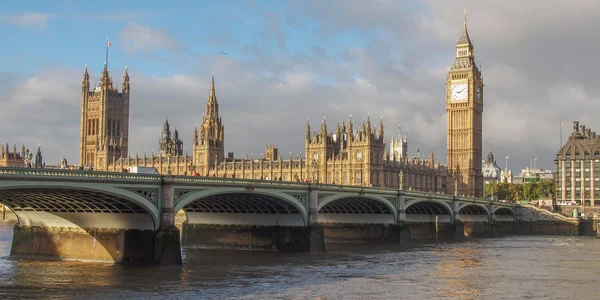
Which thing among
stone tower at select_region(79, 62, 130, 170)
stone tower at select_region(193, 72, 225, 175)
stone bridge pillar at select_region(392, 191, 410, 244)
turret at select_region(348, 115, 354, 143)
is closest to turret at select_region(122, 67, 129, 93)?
stone tower at select_region(79, 62, 130, 170)

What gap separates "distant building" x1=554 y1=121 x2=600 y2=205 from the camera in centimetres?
15125

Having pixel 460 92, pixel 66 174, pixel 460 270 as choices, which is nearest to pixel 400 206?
pixel 460 270

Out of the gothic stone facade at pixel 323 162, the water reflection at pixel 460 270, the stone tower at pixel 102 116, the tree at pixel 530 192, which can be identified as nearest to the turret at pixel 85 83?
the stone tower at pixel 102 116

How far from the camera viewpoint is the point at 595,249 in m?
81.1

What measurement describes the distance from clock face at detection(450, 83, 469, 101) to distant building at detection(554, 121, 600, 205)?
21.0 m

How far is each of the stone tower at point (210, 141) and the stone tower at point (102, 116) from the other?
104 ft

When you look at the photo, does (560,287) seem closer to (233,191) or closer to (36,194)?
(233,191)

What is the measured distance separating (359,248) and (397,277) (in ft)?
86.1

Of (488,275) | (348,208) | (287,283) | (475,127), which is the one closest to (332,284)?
(287,283)

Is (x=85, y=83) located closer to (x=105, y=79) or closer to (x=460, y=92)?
(x=105, y=79)

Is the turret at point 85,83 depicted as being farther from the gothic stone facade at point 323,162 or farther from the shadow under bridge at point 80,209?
the shadow under bridge at point 80,209

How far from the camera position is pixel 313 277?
50.9 meters

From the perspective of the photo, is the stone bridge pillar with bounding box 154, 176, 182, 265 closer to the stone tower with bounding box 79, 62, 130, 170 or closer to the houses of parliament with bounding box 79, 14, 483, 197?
the houses of parliament with bounding box 79, 14, 483, 197

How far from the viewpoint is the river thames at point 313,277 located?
1714 inches
